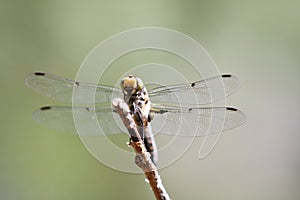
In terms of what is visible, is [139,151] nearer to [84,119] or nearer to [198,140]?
[84,119]

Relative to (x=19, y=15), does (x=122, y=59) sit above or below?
below

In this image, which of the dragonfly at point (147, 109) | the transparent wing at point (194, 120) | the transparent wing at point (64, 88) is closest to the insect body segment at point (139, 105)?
the dragonfly at point (147, 109)

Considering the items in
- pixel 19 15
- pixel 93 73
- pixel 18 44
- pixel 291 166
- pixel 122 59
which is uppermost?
pixel 19 15

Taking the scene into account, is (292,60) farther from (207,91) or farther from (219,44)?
(207,91)

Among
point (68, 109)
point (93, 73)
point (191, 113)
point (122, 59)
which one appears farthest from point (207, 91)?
point (122, 59)

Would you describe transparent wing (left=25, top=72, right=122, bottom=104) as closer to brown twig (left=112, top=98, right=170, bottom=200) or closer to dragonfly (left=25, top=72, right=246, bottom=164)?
dragonfly (left=25, top=72, right=246, bottom=164)

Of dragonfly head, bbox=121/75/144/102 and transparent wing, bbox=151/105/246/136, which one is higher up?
dragonfly head, bbox=121/75/144/102

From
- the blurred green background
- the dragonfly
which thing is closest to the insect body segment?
the dragonfly
